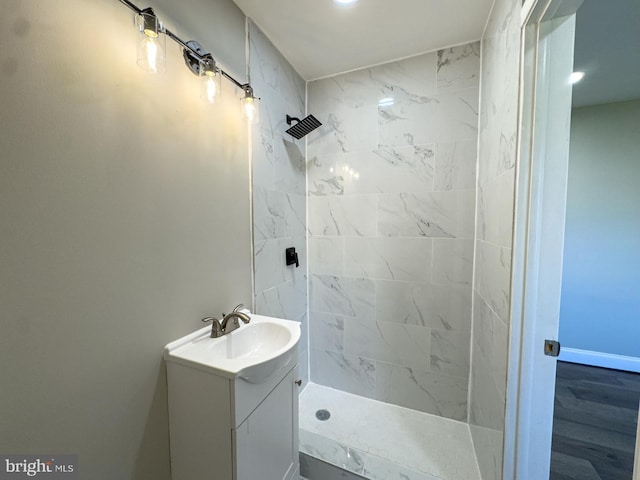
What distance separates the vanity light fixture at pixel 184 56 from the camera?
2.60ft

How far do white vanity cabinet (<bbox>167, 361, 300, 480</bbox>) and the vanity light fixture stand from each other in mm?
1136

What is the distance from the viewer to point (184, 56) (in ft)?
3.35

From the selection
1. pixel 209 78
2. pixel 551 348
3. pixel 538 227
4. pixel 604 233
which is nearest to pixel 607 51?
pixel 604 233

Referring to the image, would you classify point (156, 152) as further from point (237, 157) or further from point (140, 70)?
point (237, 157)

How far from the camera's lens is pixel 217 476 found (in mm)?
924

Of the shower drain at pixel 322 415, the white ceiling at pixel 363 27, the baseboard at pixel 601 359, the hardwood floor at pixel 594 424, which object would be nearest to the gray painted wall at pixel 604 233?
the baseboard at pixel 601 359

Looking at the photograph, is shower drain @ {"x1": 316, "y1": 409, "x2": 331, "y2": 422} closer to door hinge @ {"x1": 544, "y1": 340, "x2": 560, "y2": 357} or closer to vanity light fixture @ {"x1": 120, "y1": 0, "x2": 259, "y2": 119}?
door hinge @ {"x1": 544, "y1": 340, "x2": 560, "y2": 357}

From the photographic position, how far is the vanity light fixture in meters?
0.79

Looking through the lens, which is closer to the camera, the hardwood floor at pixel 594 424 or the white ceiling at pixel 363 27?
the white ceiling at pixel 363 27

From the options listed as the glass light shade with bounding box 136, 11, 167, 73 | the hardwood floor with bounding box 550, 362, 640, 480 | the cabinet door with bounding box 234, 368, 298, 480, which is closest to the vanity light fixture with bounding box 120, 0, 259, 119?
the glass light shade with bounding box 136, 11, 167, 73

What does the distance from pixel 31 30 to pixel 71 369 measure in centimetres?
94

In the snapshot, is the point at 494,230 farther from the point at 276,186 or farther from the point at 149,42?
the point at 149,42

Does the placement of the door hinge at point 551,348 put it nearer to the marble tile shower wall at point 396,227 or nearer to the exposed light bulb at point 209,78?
the marble tile shower wall at point 396,227

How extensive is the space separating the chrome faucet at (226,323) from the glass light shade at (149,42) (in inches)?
39.4
